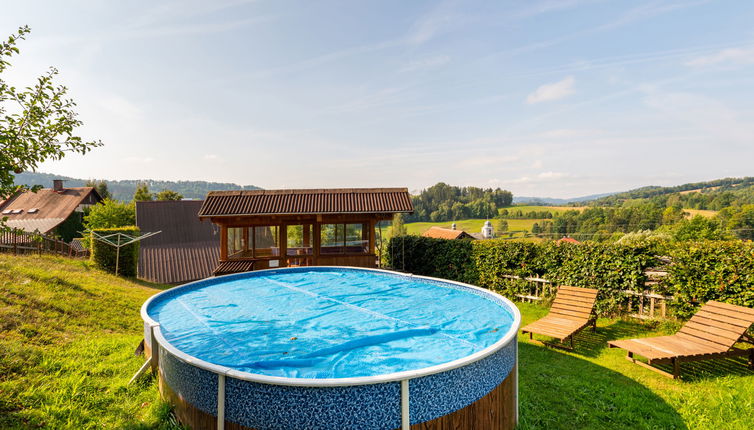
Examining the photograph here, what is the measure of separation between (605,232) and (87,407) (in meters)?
80.6

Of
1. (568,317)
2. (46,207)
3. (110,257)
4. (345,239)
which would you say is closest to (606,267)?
(568,317)

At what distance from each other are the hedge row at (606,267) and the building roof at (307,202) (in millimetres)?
2468

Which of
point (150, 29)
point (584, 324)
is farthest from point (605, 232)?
point (150, 29)

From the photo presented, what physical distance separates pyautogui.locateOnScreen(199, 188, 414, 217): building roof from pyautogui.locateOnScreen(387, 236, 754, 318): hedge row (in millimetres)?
2468

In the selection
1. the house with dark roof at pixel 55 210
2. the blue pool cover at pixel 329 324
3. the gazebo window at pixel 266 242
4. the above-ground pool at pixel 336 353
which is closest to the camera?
the above-ground pool at pixel 336 353

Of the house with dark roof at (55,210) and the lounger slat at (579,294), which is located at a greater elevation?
the house with dark roof at (55,210)

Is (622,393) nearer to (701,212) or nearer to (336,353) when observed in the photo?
(336,353)

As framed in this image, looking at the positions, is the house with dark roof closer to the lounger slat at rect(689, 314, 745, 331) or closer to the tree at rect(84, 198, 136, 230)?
the tree at rect(84, 198, 136, 230)

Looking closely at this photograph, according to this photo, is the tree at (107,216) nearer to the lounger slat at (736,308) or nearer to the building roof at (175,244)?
the building roof at (175,244)

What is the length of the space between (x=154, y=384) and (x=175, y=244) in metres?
21.2

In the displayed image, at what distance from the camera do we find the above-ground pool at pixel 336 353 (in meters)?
2.95

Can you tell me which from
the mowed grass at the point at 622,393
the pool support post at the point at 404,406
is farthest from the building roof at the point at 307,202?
the pool support post at the point at 404,406

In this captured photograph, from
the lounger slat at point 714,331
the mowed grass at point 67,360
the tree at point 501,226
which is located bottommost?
the tree at point 501,226

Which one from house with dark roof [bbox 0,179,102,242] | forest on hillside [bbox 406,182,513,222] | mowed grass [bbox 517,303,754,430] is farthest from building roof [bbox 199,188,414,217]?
forest on hillside [bbox 406,182,513,222]
